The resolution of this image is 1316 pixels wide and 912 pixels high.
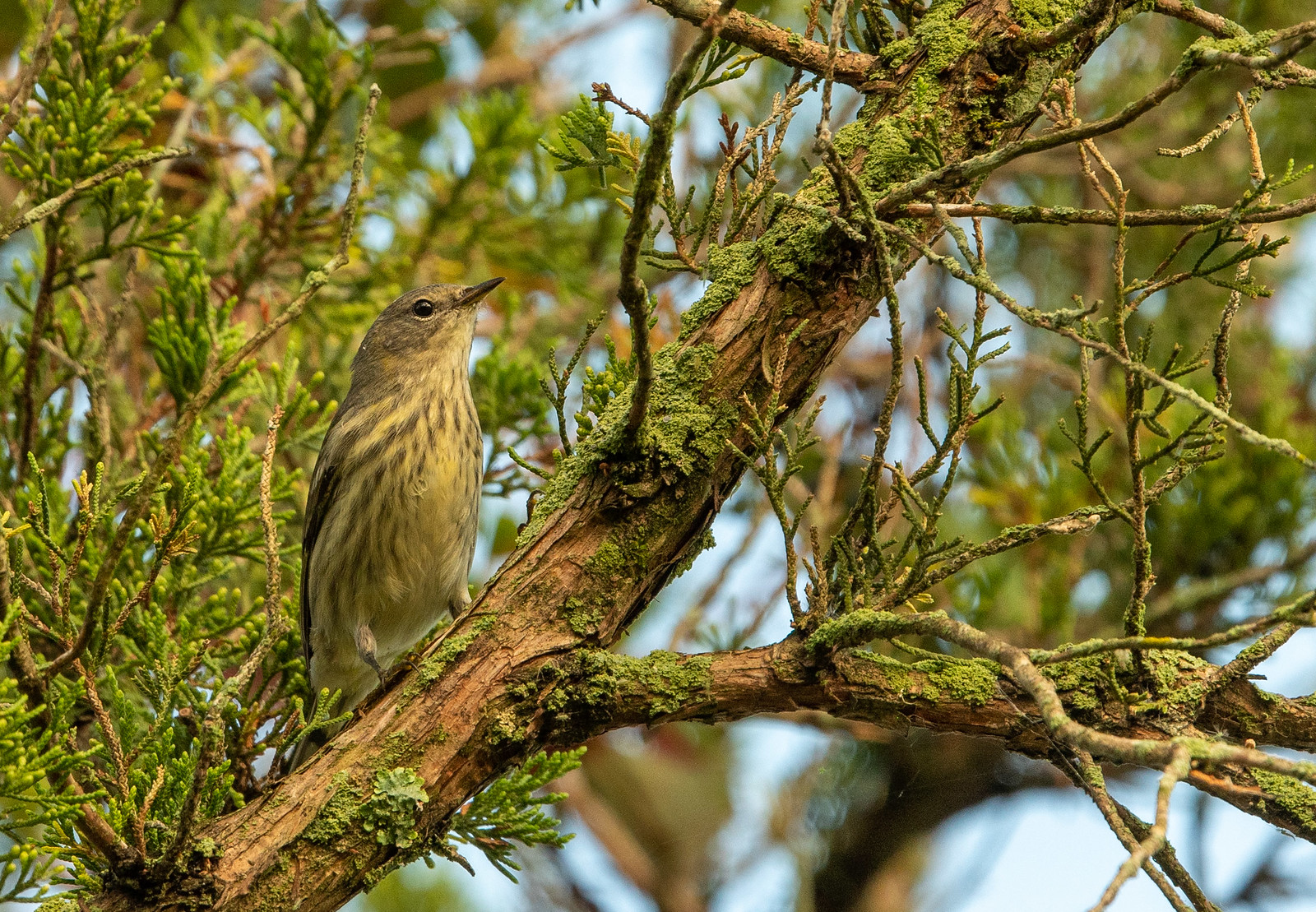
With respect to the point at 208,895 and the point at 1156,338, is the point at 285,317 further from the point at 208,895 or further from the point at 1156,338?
the point at 1156,338

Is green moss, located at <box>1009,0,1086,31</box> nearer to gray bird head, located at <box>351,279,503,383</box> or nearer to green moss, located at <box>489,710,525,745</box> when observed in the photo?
green moss, located at <box>489,710,525,745</box>

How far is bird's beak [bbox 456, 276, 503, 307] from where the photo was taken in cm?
542

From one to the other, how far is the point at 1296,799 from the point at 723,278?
73.8 inches

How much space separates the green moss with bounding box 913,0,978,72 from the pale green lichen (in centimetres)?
229

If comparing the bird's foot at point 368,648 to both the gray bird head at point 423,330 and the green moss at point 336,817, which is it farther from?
the green moss at point 336,817

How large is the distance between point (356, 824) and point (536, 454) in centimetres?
309

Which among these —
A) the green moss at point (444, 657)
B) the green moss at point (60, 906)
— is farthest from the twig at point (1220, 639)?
the green moss at point (60, 906)

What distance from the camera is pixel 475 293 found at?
18.1 ft

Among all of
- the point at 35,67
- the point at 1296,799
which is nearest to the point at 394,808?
the point at 1296,799

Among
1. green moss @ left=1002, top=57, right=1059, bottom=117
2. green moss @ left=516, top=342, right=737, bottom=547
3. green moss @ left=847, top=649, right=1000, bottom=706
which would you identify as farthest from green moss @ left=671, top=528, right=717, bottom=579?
green moss @ left=1002, top=57, right=1059, bottom=117

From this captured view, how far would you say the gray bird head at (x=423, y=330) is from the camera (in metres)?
5.45

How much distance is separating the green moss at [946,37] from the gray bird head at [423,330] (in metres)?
2.66

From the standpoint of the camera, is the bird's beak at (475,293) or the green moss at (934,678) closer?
the green moss at (934,678)

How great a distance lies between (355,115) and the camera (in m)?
6.47
